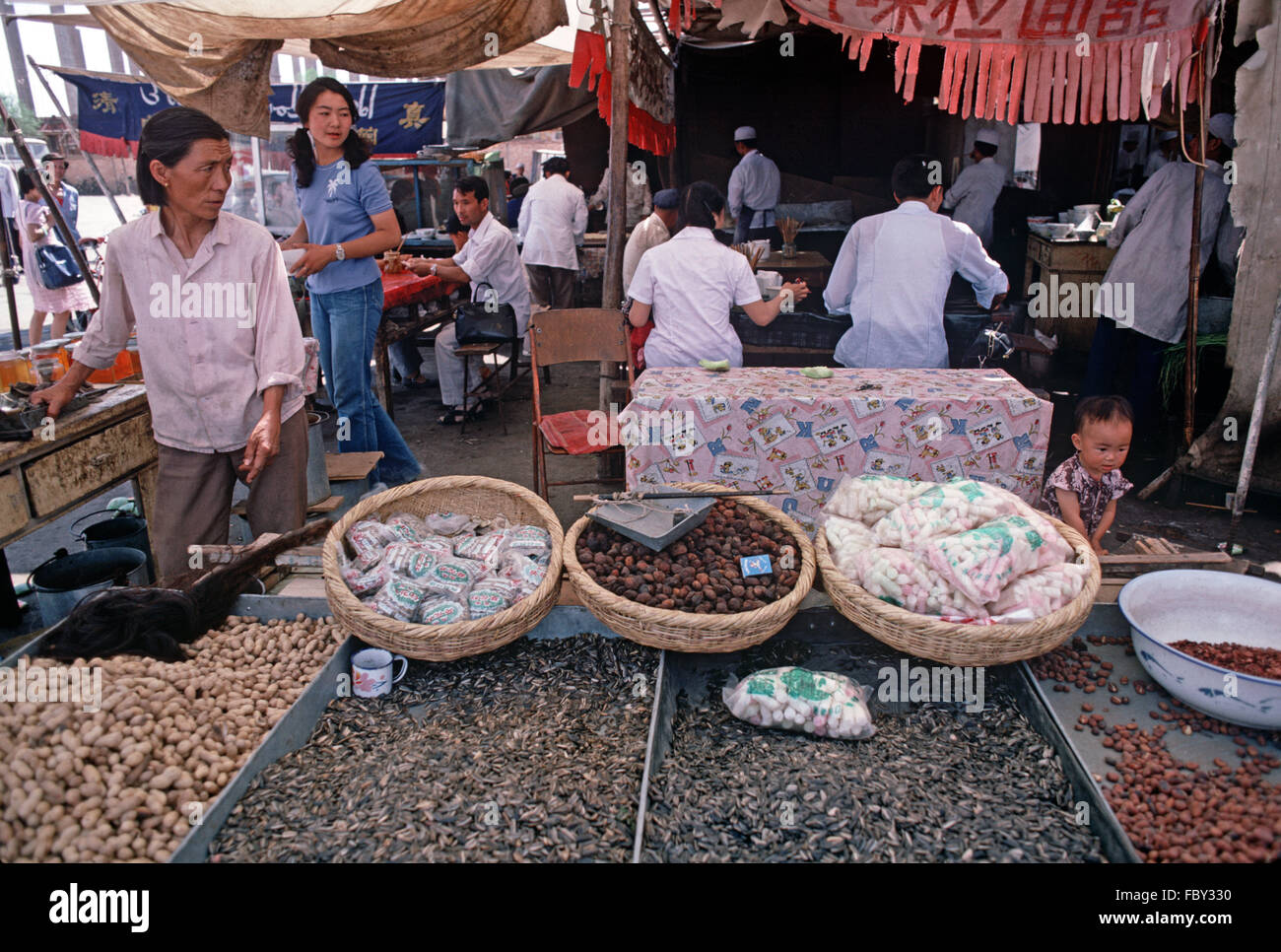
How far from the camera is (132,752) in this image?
2061mm

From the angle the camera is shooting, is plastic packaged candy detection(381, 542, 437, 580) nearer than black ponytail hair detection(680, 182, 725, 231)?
Yes

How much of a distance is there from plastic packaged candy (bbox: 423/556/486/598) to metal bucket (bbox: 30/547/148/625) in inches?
66.2

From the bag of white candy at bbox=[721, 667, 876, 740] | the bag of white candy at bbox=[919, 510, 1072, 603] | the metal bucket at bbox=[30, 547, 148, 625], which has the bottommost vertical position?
the metal bucket at bbox=[30, 547, 148, 625]

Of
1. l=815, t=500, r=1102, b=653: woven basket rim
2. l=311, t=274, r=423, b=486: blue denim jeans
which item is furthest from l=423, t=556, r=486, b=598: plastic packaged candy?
l=311, t=274, r=423, b=486: blue denim jeans

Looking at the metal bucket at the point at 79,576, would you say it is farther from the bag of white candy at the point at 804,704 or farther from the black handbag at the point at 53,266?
the black handbag at the point at 53,266

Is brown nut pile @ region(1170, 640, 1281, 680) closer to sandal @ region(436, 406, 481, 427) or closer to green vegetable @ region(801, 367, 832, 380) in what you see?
green vegetable @ region(801, 367, 832, 380)

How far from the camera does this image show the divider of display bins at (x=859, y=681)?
2.01m

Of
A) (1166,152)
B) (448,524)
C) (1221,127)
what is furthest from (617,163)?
(1166,152)

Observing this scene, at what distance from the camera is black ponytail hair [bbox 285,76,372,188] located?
4.33 m

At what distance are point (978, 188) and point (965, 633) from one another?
869cm

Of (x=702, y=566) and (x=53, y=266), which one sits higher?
(x=53, y=266)

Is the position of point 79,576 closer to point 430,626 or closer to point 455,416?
point 430,626
